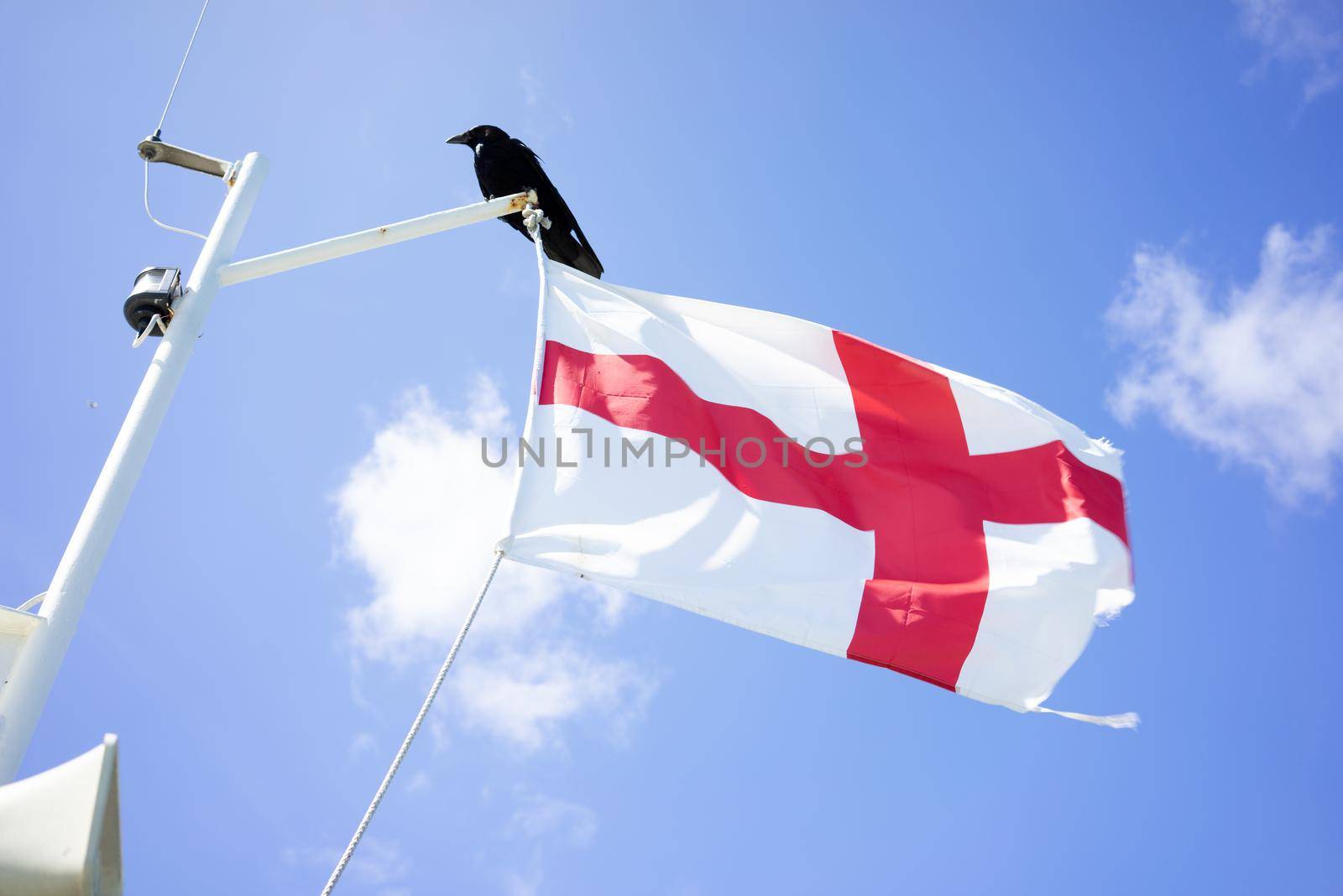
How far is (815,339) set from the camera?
5965 mm

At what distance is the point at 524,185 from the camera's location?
19.1 ft

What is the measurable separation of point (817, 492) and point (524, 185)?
247 centimetres

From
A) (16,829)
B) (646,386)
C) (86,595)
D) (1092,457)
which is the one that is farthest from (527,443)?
(1092,457)

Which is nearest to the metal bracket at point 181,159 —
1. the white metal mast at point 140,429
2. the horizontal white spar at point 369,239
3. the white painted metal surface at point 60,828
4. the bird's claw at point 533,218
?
the white metal mast at point 140,429

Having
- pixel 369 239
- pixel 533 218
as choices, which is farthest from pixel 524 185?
pixel 369 239

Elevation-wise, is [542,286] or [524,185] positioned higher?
[524,185]

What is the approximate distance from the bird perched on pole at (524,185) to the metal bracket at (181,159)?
1.55m

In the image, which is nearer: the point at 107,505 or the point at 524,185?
the point at 107,505

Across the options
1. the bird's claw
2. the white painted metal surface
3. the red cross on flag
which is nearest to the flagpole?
the white painted metal surface

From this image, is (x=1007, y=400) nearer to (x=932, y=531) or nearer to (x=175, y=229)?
(x=932, y=531)

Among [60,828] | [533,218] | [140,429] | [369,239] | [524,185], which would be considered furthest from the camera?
[524,185]

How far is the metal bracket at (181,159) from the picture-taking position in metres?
4.60

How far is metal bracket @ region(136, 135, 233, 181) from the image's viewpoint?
15.1ft

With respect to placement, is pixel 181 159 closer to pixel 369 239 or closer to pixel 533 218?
pixel 369 239
